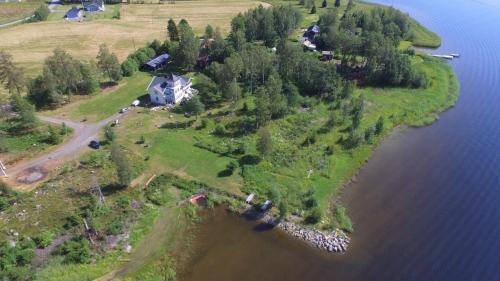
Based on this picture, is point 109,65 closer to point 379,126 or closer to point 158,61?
point 158,61

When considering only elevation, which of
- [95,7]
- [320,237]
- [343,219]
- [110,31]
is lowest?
[320,237]

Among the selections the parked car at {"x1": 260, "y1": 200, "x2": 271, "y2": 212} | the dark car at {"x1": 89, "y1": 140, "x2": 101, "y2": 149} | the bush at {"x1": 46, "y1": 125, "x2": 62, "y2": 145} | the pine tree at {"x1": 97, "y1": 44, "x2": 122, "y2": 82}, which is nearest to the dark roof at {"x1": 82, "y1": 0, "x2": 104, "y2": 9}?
the pine tree at {"x1": 97, "y1": 44, "x2": 122, "y2": 82}

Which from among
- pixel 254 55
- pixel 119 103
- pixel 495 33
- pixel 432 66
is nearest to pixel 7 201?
pixel 119 103

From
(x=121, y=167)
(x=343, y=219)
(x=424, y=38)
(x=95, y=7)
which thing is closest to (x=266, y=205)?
(x=343, y=219)

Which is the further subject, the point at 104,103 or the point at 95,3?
the point at 95,3

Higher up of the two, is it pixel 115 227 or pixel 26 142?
pixel 26 142

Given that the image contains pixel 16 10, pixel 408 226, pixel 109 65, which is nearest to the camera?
pixel 408 226

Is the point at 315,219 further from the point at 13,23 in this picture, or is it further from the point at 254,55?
the point at 13,23
